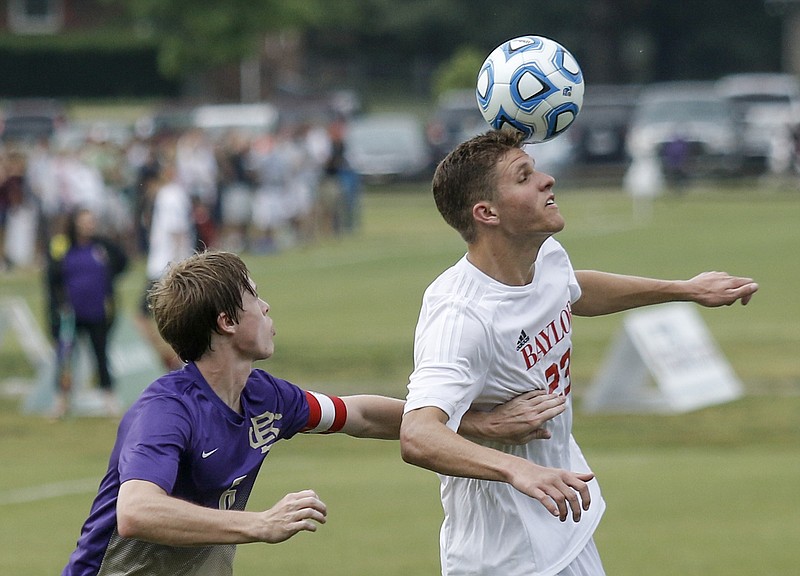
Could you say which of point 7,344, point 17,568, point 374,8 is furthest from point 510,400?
point 374,8

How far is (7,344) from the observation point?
20.6 meters

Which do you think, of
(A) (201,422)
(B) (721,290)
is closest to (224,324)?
(A) (201,422)

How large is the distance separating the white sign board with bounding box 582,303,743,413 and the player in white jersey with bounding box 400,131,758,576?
30.9ft

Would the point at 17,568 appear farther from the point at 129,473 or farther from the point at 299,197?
the point at 299,197

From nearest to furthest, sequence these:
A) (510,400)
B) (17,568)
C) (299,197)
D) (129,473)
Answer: (129,473), (510,400), (17,568), (299,197)

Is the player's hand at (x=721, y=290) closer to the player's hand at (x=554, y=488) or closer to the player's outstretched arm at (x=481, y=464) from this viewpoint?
the player's outstretched arm at (x=481, y=464)

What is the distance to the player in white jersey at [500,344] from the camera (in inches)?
204

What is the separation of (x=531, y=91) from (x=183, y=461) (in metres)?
1.96

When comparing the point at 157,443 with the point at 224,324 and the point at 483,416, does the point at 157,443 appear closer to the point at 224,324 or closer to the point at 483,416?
the point at 224,324

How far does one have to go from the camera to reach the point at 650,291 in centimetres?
592

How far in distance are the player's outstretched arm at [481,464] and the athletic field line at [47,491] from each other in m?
7.52

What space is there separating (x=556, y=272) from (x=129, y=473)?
1828 millimetres

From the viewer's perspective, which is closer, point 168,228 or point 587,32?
point 168,228

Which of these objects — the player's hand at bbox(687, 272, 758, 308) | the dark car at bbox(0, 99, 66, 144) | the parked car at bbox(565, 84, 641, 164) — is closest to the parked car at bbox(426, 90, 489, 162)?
the parked car at bbox(565, 84, 641, 164)
